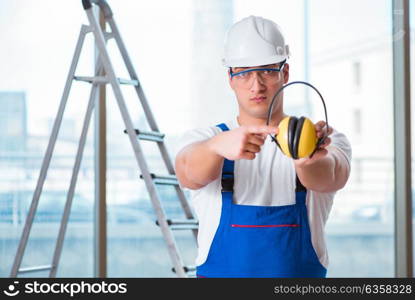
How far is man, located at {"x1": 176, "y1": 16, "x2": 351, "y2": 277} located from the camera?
196cm

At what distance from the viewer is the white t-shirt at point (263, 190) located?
1990 millimetres

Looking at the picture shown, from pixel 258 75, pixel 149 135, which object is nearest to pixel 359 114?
pixel 149 135

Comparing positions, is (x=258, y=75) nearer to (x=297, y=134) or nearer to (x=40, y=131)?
(x=297, y=134)

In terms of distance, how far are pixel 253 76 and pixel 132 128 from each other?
4.38 feet

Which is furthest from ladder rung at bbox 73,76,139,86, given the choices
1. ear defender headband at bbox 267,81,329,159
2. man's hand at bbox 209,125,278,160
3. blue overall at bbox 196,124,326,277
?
ear defender headband at bbox 267,81,329,159

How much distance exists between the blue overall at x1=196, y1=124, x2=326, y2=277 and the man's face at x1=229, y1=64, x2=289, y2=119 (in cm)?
17

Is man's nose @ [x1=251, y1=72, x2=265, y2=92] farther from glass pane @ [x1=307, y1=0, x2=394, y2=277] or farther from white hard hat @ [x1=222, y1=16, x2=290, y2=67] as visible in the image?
glass pane @ [x1=307, y1=0, x2=394, y2=277]

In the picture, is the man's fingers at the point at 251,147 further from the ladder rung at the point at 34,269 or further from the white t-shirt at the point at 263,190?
the ladder rung at the point at 34,269

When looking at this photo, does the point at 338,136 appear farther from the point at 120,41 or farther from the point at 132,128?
the point at 120,41

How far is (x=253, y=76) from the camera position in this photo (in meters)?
2.01

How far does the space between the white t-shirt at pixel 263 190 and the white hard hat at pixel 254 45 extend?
24 cm

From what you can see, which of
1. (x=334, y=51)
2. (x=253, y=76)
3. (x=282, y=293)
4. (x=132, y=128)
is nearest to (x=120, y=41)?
(x=132, y=128)

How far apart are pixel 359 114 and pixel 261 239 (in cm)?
215

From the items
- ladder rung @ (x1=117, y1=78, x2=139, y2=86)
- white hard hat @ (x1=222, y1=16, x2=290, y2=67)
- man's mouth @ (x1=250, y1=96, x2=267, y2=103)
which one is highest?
ladder rung @ (x1=117, y1=78, x2=139, y2=86)
